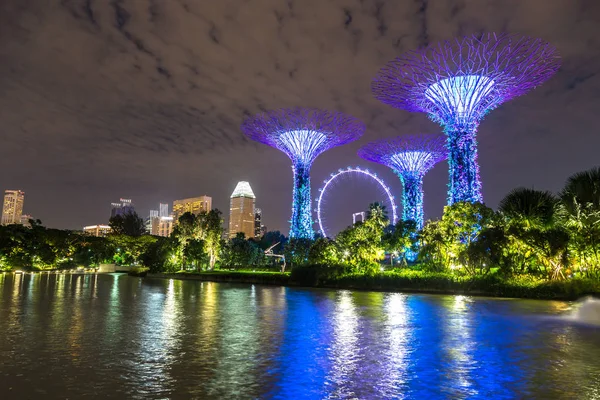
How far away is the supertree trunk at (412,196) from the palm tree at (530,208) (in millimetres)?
29229

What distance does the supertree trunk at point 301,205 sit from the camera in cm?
6010

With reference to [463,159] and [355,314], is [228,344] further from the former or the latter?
[463,159]

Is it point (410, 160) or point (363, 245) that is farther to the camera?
point (410, 160)

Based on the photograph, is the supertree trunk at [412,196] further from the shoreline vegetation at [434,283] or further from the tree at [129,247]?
the tree at [129,247]

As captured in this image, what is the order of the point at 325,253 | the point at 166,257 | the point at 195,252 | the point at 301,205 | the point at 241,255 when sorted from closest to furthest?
1. the point at 325,253
2. the point at 195,252
3. the point at 301,205
4. the point at 166,257
5. the point at 241,255

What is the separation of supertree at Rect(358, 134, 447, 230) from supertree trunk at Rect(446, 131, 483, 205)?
21.0 m

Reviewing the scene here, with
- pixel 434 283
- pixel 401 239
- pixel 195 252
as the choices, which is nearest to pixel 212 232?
pixel 195 252

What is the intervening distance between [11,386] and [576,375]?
10.3 m

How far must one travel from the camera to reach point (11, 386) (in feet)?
26.3

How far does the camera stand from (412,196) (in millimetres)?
63469

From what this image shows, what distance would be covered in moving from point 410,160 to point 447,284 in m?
32.3

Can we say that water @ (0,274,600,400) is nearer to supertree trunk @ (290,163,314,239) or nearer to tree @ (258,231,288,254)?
supertree trunk @ (290,163,314,239)

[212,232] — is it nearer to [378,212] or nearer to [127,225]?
[378,212]

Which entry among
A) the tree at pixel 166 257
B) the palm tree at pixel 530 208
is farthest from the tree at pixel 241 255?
the palm tree at pixel 530 208
